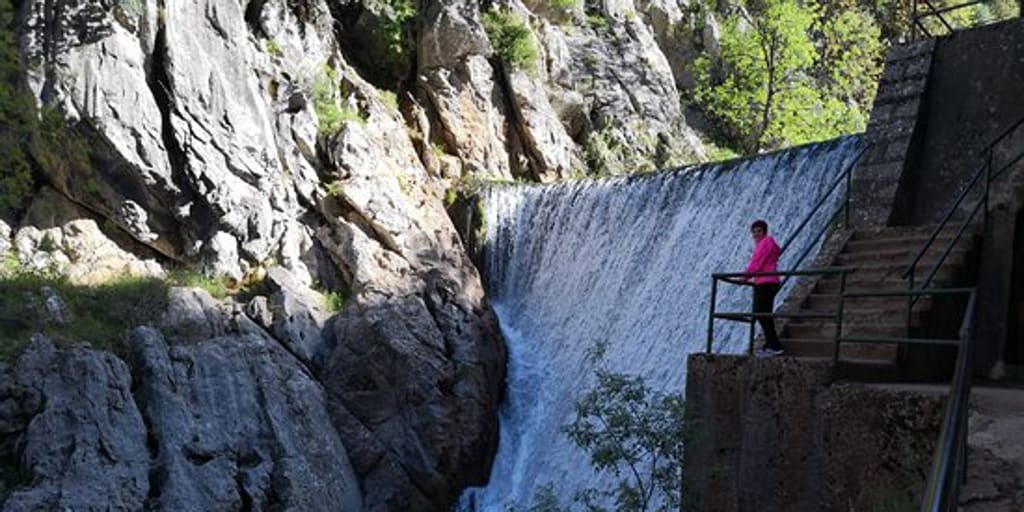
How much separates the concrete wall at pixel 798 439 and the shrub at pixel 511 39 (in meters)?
16.4

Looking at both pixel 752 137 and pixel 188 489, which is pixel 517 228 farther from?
pixel 752 137

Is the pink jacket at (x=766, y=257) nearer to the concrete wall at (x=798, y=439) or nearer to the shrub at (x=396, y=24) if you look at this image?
the concrete wall at (x=798, y=439)

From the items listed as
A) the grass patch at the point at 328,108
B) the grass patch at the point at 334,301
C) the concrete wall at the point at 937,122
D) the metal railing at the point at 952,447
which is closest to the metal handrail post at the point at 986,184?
the concrete wall at the point at 937,122

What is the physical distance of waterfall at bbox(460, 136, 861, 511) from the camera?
14.2m

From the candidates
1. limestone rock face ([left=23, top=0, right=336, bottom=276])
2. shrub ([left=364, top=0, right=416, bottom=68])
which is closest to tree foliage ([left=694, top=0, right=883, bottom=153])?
shrub ([left=364, top=0, right=416, bottom=68])

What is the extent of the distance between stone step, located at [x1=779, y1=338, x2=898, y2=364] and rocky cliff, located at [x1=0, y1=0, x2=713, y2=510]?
27.1 feet

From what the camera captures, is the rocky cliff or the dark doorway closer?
the dark doorway

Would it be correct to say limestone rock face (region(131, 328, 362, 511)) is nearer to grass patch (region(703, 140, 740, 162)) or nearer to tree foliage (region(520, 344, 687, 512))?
tree foliage (region(520, 344, 687, 512))

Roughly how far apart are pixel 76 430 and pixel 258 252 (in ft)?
18.3

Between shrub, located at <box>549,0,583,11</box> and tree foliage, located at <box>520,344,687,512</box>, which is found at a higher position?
shrub, located at <box>549,0,583,11</box>

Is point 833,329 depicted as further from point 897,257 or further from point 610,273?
point 610,273

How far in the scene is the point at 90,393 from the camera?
12977mm

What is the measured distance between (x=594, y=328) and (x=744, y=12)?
21.2 meters

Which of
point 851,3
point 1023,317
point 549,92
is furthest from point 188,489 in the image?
point 851,3
